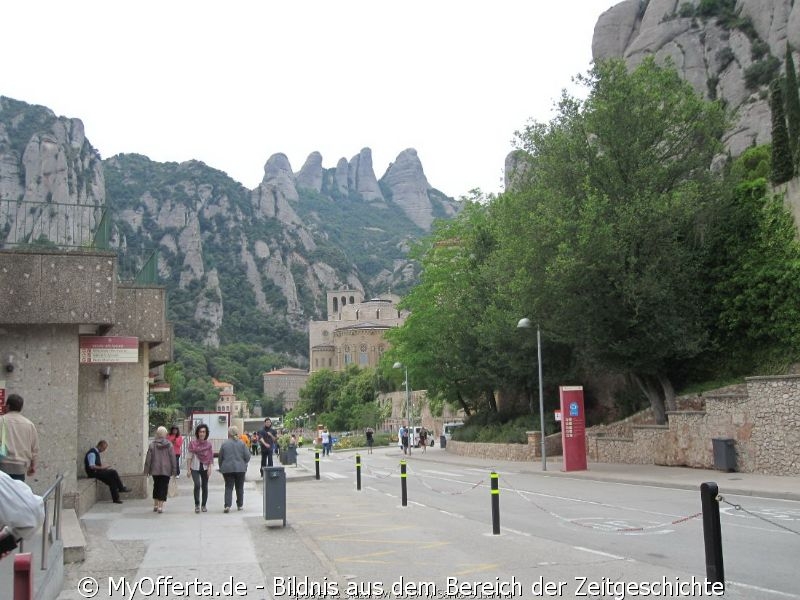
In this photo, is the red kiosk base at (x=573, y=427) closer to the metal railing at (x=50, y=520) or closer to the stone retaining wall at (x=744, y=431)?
the stone retaining wall at (x=744, y=431)

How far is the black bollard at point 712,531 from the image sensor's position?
6948 mm

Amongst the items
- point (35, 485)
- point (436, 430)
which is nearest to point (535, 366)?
point (35, 485)

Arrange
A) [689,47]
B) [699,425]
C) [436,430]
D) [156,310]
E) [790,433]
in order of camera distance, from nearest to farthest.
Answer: [156,310] < [790,433] < [699,425] < [436,430] < [689,47]

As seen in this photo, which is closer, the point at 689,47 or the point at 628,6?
the point at 689,47

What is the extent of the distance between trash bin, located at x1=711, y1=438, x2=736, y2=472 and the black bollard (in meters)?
16.4

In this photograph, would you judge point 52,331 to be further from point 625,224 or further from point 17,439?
point 625,224

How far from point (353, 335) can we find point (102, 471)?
159 meters

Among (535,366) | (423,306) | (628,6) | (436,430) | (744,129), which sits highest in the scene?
(628,6)

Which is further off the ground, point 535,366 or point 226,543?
point 535,366

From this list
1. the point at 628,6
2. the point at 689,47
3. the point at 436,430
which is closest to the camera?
the point at 436,430

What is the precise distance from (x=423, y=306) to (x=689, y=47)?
55.2m

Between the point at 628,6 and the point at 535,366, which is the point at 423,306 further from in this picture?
the point at 628,6

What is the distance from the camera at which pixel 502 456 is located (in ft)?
123

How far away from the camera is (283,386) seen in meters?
184
